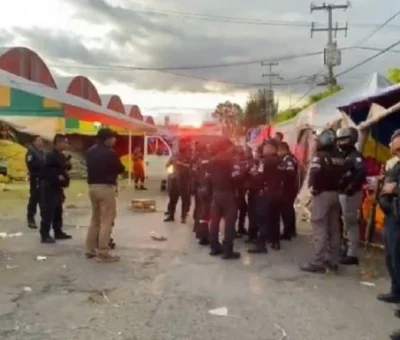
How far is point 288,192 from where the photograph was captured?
1136cm

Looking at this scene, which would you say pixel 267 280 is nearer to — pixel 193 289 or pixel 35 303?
pixel 193 289

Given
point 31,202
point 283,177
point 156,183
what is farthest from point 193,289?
point 156,183

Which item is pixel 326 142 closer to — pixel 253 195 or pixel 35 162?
pixel 253 195

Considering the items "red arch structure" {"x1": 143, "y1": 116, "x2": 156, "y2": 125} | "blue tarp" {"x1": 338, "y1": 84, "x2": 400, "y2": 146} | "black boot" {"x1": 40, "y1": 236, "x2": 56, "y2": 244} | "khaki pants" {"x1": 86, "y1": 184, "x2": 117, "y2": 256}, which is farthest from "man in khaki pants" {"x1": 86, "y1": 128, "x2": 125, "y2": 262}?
"red arch structure" {"x1": 143, "y1": 116, "x2": 156, "y2": 125}

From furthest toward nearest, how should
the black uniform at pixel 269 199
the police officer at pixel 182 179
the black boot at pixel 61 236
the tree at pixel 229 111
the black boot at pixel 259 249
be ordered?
the tree at pixel 229 111, the police officer at pixel 182 179, the black boot at pixel 61 236, the black uniform at pixel 269 199, the black boot at pixel 259 249

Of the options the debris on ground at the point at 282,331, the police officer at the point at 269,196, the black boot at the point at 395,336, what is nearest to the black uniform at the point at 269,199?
the police officer at the point at 269,196

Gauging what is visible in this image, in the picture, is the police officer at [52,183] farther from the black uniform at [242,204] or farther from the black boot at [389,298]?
the black boot at [389,298]

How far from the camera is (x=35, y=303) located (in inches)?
260

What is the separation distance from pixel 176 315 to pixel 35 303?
5.25 ft

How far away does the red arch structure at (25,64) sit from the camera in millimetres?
31703

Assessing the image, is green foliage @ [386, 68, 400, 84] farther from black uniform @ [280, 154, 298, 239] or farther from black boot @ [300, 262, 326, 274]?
black boot @ [300, 262, 326, 274]

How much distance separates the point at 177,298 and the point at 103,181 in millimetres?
2698

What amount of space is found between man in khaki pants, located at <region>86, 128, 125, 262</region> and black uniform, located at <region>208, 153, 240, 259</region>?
146 cm

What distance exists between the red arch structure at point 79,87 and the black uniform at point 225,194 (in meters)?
29.9
